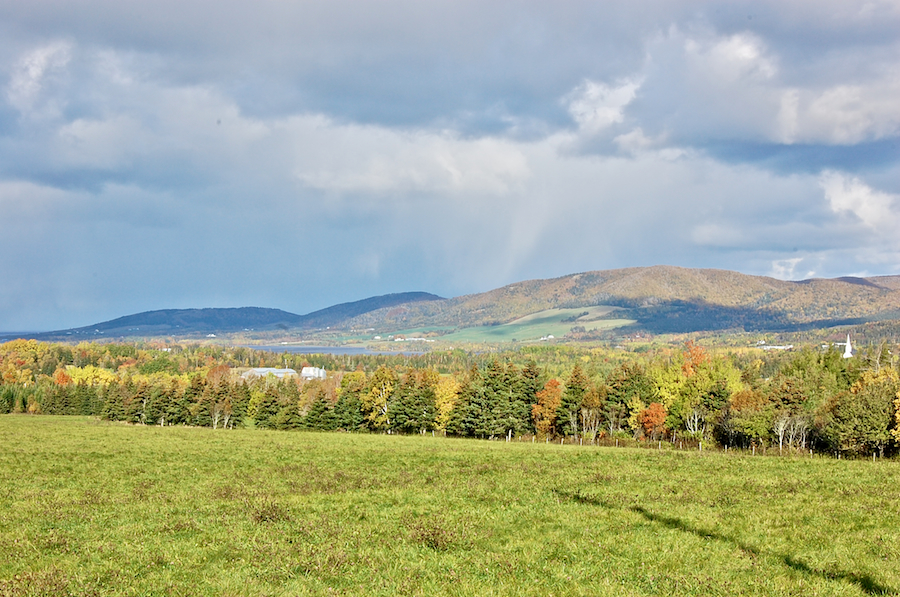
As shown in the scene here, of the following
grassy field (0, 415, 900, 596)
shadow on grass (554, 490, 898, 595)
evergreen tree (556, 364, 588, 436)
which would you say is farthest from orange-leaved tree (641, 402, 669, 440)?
shadow on grass (554, 490, 898, 595)

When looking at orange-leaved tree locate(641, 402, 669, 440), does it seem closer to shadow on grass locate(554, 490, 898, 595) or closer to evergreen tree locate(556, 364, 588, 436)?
evergreen tree locate(556, 364, 588, 436)

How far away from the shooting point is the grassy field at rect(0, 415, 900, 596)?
12.9 metres

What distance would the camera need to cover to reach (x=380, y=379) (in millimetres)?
87875

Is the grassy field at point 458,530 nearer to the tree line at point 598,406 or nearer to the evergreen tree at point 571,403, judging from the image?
the tree line at point 598,406

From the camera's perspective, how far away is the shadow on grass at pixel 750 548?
40.2 feet

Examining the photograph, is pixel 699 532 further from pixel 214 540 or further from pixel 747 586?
pixel 214 540

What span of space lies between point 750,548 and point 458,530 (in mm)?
7696

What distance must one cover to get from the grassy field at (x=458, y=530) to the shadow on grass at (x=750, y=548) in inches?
2.7

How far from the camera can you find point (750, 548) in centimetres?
1493

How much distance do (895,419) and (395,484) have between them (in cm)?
5715

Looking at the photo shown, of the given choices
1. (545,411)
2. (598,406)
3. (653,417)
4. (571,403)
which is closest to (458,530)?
(653,417)

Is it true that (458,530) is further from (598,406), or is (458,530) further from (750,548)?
(598,406)

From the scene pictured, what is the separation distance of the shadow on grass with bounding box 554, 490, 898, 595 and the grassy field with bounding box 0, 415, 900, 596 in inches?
2.7

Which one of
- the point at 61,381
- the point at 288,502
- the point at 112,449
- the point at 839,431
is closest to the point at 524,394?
the point at 839,431
